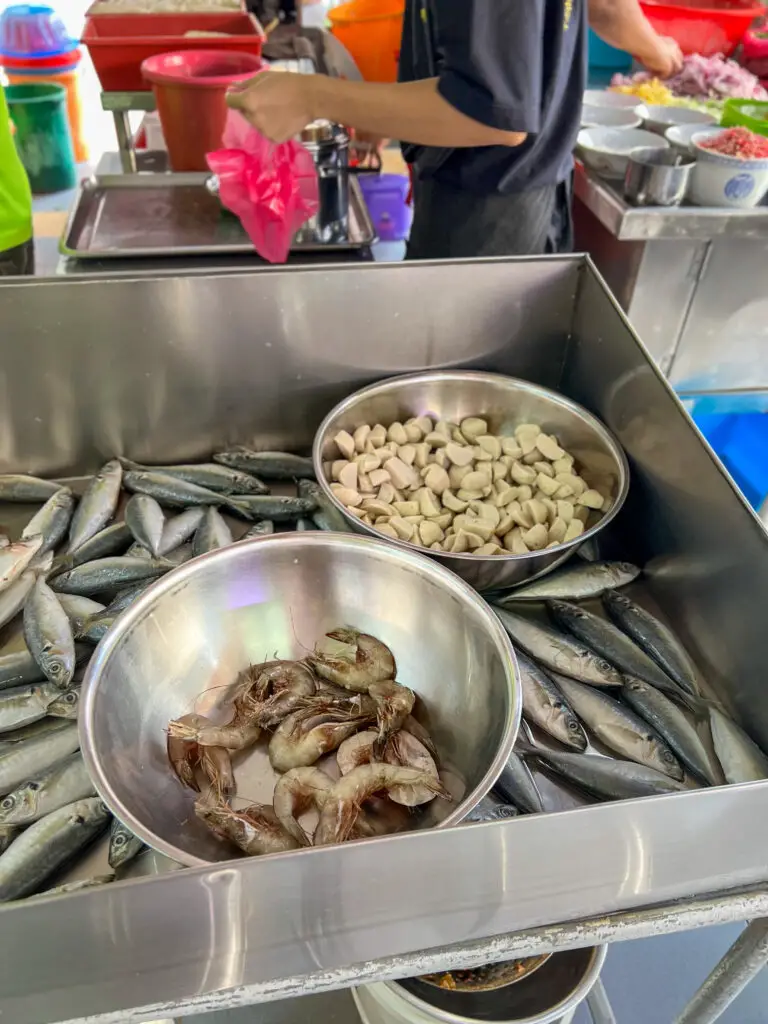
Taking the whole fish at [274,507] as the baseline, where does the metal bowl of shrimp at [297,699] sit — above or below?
above

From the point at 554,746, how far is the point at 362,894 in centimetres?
58

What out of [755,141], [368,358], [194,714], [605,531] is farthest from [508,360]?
[755,141]

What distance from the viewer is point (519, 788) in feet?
3.72

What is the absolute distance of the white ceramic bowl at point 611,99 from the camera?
2928 millimetres

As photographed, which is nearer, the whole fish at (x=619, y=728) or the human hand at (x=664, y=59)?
the whole fish at (x=619, y=728)

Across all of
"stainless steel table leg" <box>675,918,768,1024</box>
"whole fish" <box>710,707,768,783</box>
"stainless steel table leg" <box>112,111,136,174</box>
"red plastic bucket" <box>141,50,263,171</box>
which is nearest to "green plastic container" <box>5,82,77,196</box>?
"stainless steel table leg" <box>112,111,136,174</box>

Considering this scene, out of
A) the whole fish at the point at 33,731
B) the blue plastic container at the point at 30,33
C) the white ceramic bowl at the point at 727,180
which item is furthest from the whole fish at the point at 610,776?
the blue plastic container at the point at 30,33

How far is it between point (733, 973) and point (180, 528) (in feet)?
3.80

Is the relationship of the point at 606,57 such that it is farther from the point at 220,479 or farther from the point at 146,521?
the point at 146,521

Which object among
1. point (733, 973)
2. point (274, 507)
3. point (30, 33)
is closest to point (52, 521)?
point (274, 507)

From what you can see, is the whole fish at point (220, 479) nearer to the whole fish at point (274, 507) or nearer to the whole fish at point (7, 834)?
the whole fish at point (274, 507)

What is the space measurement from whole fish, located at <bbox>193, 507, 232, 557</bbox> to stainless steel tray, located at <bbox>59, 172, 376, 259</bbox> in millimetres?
901

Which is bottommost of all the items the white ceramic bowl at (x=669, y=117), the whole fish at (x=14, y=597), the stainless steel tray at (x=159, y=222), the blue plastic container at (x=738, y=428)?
the blue plastic container at (x=738, y=428)

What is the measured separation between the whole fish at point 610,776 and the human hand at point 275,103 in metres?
1.49
